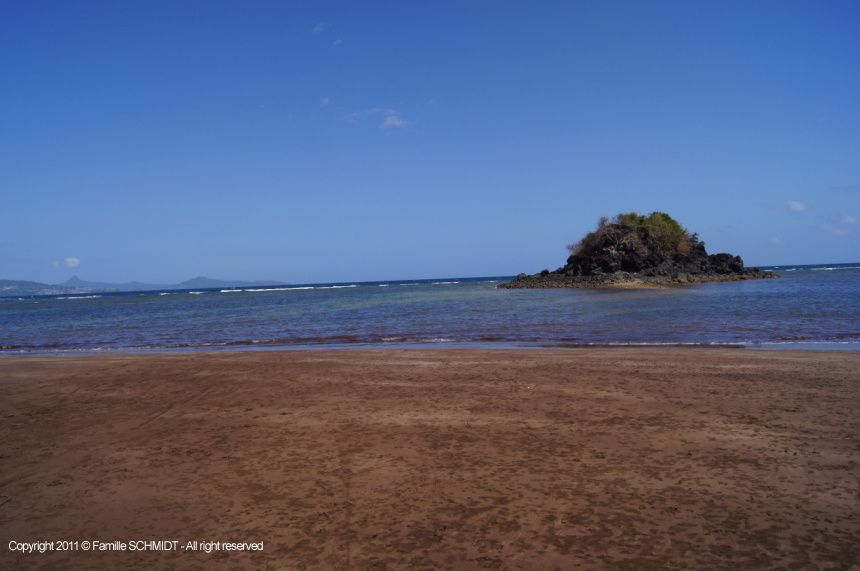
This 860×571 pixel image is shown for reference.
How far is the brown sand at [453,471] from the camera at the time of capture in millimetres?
4531

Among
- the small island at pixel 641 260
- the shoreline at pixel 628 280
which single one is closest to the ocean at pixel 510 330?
the shoreline at pixel 628 280

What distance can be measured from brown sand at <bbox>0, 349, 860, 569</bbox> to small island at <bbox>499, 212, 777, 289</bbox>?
56905 millimetres

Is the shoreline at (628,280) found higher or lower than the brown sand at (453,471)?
higher

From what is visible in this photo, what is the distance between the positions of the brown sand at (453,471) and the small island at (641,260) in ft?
187

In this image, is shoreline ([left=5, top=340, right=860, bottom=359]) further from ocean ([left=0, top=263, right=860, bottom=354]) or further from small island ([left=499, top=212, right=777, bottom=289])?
small island ([left=499, top=212, right=777, bottom=289])

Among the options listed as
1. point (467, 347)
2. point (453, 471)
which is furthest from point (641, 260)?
point (453, 471)

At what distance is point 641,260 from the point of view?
6888 centimetres

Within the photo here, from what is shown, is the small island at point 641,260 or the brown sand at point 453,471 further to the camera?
the small island at point 641,260

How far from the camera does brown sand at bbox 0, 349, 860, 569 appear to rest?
453cm

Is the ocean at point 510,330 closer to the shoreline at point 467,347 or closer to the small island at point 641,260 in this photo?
the shoreline at point 467,347

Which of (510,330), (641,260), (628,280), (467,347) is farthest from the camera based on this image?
(641,260)

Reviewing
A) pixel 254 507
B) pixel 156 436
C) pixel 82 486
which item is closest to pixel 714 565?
pixel 254 507

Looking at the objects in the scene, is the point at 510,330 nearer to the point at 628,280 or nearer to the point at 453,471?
the point at 453,471

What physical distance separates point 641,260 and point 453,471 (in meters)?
69.3
